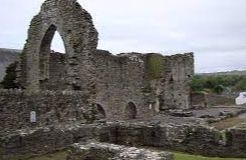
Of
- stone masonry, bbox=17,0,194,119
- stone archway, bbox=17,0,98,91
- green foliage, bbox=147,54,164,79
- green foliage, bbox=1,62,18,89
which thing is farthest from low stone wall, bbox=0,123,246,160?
green foliage, bbox=147,54,164,79

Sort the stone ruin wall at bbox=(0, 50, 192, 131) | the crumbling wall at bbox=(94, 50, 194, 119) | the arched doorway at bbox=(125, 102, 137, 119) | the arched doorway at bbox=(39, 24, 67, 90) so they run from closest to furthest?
the stone ruin wall at bbox=(0, 50, 192, 131) < the arched doorway at bbox=(39, 24, 67, 90) < the crumbling wall at bbox=(94, 50, 194, 119) < the arched doorway at bbox=(125, 102, 137, 119)

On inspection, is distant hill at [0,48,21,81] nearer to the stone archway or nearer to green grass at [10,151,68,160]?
the stone archway

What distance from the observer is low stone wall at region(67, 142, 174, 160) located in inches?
364

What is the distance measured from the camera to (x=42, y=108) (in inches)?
657

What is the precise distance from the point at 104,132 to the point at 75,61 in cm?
680

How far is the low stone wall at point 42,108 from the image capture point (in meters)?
15.8

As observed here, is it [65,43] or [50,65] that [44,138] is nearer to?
[65,43]

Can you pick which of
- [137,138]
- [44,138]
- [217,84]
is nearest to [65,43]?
[137,138]

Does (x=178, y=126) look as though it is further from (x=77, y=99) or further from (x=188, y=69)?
(x=188, y=69)

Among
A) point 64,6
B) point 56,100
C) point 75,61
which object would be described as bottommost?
point 56,100

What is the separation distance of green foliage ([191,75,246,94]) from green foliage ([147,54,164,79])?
81.4ft

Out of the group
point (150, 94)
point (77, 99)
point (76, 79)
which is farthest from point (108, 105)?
point (77, 99)

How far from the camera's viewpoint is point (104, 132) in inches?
601

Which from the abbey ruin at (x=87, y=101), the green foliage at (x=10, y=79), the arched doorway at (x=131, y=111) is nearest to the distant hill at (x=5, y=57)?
the abbey ruin at (x=87, y=101)
